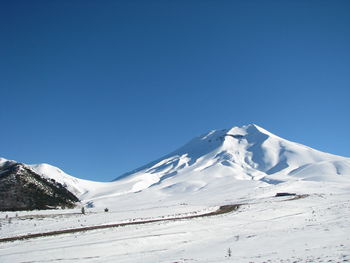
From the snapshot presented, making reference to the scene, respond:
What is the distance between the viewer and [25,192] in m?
48.5

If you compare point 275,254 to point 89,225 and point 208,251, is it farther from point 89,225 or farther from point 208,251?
point 89,225

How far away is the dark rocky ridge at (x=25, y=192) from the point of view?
1849 inches

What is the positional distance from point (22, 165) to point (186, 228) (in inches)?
1345

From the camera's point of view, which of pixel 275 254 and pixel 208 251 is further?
pixel 208 251

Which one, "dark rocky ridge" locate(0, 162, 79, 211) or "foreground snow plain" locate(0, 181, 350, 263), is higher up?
"dark rocky ridge" locate(0, 162, 79, 211)

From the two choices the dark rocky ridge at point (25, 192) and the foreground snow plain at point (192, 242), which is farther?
the dark rocky ridge at point (25, 192)

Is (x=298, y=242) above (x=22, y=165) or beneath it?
beneath

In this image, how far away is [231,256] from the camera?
19.4 m

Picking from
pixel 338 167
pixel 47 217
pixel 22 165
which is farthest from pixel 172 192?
pixel 47 217

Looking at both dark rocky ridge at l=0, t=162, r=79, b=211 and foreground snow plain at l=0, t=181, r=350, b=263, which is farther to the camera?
dark rocky ridge at l=0, t=162, r=79, b=211

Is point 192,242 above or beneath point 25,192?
beneath

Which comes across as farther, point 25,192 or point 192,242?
point 25,192

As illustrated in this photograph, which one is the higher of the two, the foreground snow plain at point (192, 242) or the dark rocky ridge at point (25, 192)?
the dark rocky ridge at point (25, 192)

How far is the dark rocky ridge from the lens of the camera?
46966mm
